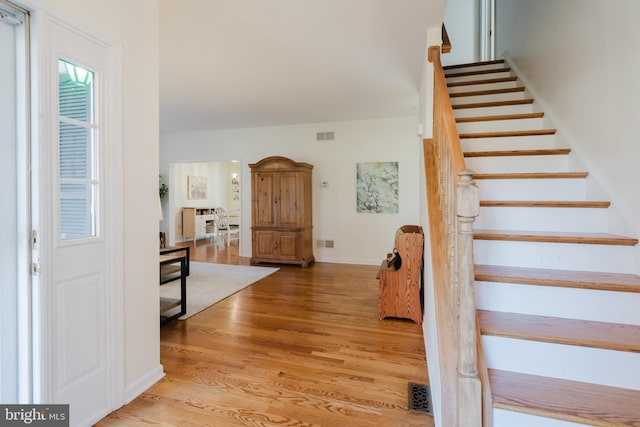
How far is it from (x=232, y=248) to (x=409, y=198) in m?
4.36

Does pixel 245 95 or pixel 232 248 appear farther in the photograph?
pixel 232 248

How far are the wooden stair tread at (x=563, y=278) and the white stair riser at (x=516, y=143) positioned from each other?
1195 mm

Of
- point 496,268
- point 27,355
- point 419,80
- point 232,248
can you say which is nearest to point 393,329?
point 496,268

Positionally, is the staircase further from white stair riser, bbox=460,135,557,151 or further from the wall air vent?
the wall air vent

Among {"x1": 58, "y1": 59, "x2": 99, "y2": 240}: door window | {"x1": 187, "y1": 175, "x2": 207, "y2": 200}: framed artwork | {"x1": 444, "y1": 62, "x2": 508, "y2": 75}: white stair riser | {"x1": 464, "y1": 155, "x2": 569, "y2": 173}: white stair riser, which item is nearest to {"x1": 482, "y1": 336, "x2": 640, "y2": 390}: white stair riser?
{"x1": 464, "y1": 155, "x2": 569, "y2": 173}: white stair riser

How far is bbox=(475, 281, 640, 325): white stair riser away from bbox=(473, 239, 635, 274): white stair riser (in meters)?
0.26

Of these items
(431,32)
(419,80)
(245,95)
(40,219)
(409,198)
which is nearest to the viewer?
(40,219)

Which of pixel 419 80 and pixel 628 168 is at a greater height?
pixel 419 80

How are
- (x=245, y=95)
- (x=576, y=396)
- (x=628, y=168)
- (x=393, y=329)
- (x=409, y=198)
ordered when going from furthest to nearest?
(x=409, y=198)
(x=245, y=95)
(x=393, y=329)
(x=628, y=168)
(x=576, y=396)

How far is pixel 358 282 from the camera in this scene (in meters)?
4.48

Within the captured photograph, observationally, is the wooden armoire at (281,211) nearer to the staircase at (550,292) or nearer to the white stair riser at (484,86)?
the white stair riser at (484,86)

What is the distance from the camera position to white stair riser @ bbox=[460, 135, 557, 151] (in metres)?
2.49

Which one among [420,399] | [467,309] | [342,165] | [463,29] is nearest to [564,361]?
[467,309]

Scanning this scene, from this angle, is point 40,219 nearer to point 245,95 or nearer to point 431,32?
point 431,32
